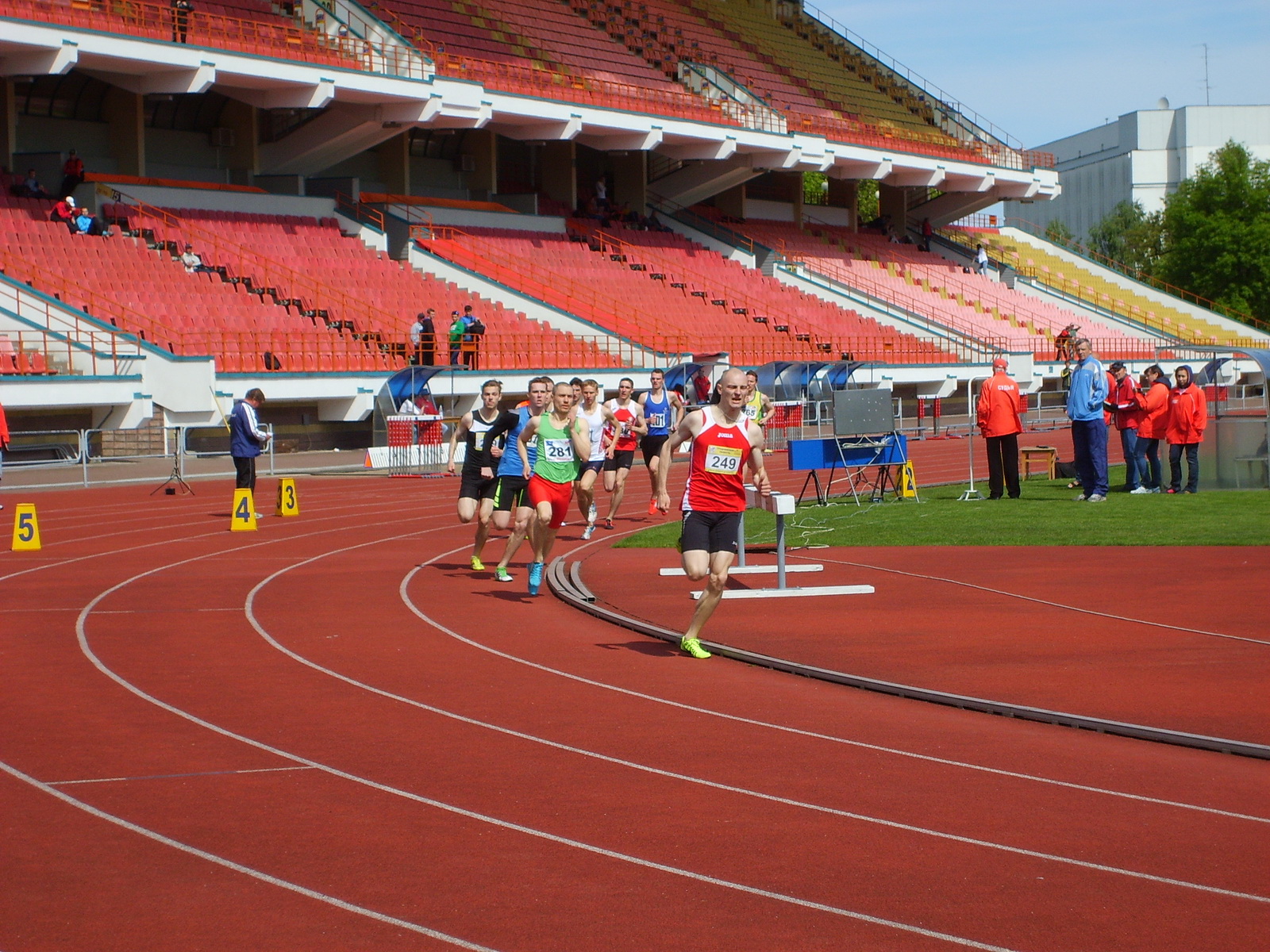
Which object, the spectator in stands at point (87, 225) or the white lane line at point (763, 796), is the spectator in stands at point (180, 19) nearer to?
the spectator in stands at point (87, 225)

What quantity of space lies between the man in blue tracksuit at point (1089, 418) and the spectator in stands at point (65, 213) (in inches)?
925

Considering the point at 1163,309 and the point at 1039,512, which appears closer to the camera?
the point at 1039,512

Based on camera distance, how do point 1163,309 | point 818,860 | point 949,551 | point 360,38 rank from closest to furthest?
point 818,860
point 949,551
point 360,38
point 1163,309

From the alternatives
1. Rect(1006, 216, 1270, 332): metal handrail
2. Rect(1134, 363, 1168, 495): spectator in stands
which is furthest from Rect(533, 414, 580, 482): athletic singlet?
Rect(1006, 216, 1270, 332): metal handrail

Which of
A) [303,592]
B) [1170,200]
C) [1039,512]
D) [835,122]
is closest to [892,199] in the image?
[835,122]

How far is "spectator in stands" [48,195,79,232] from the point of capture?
1265 inches

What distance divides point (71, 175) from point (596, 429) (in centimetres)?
2186

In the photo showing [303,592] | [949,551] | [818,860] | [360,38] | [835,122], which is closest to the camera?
[818,860]

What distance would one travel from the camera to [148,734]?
7.61m

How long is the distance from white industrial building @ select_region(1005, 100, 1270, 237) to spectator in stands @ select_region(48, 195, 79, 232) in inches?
3352

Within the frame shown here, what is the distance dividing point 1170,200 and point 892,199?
17.7 meters

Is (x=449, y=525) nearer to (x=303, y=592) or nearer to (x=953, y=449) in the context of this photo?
(x=303, y=592)

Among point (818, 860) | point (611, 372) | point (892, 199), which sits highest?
point (892, 199)

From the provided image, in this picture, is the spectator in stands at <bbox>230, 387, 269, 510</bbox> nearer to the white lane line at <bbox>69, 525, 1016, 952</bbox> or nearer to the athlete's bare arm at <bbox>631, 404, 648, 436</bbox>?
the athlete's bare arm at <bbox>631, 404, 648, 436</bbox>
